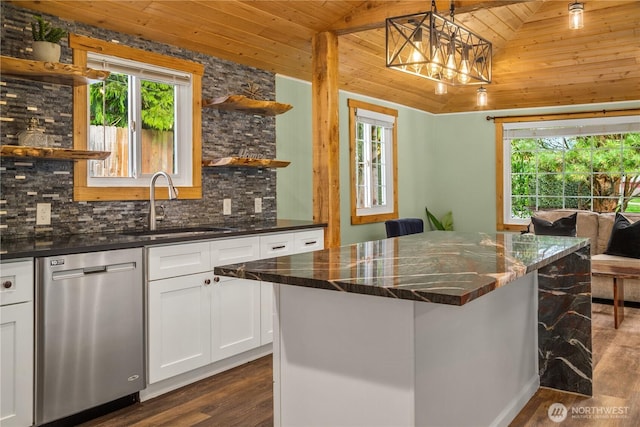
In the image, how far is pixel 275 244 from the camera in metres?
3.82

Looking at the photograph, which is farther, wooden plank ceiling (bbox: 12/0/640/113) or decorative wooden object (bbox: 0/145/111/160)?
wooden plank ceiling (bbox: 12/0/640/113)

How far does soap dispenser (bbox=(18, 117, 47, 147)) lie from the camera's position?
2.95 meters

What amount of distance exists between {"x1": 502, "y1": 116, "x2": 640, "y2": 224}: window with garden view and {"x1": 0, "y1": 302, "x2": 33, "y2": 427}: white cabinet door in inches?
238

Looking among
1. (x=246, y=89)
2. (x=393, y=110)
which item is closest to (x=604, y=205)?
(x=393, y=110)

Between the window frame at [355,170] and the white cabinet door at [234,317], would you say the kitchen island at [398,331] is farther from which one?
the window frame at [355,170]

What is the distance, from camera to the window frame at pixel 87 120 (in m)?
3.27

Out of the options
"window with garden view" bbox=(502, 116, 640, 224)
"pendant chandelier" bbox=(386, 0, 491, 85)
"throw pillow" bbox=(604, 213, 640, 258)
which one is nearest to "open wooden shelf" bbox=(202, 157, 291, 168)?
"pendant chandelier" bbox=(386, 0, 491, 85)

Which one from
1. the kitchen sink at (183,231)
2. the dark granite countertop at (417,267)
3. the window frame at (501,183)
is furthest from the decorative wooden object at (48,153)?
the window frame at (501,183)

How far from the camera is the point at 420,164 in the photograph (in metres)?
7.32

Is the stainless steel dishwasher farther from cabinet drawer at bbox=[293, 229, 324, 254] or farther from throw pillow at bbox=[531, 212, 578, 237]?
throw pillow at bbox=[531, 212, 578, 237]

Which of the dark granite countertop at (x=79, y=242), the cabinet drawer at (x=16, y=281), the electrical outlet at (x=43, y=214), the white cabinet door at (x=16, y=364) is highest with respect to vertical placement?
the electrical outlet at (x=43, y=214)

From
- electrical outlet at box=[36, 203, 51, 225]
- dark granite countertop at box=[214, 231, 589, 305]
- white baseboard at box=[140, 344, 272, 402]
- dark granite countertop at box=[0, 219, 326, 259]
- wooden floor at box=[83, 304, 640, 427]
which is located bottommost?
wooden floor at box=[83, 304, 640, 427]

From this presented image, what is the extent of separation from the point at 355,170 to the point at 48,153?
3571 millimetres

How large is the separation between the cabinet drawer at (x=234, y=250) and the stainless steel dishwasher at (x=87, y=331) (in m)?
0.56
